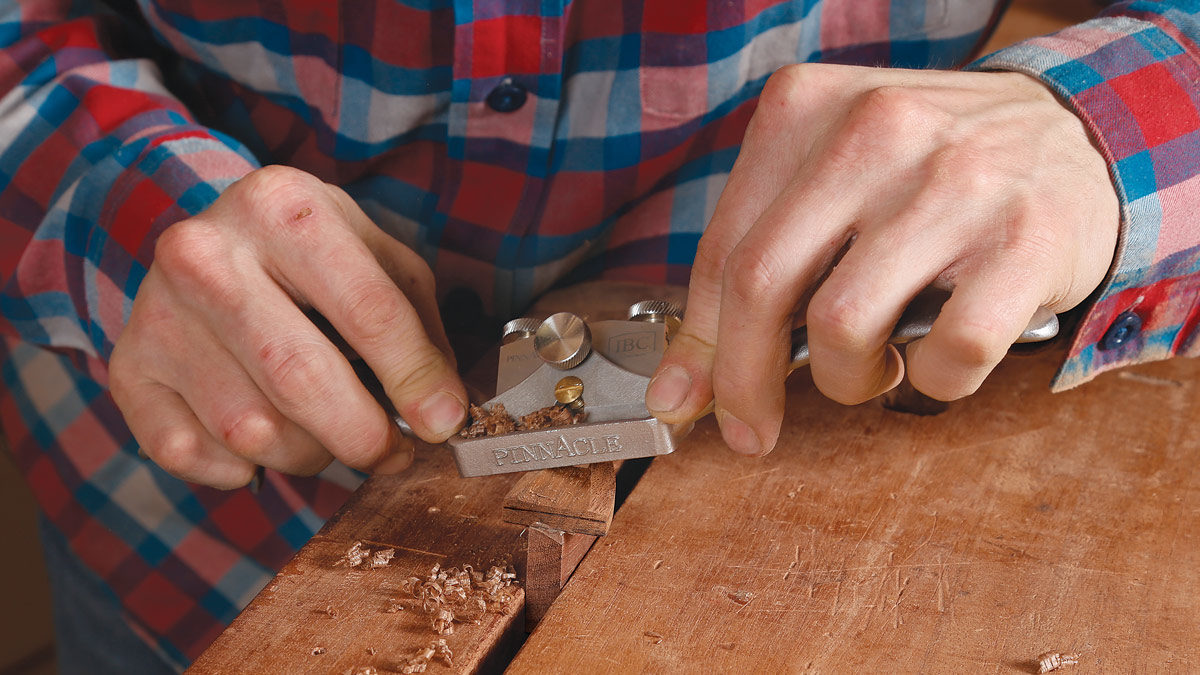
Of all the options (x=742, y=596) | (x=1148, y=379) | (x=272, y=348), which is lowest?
(x=1148, y=379)

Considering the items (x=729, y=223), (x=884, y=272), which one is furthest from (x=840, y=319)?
(x=729, y=223)

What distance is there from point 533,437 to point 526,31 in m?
0.48

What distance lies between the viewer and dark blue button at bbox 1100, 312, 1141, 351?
33.9 inches

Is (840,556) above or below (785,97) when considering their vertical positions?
below

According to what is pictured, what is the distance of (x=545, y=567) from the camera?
713 mm

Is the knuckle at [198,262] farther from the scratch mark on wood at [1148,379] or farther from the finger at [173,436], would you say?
the scratch mark on wood at [1148,379]

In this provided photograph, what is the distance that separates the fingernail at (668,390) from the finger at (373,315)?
7.1 inches

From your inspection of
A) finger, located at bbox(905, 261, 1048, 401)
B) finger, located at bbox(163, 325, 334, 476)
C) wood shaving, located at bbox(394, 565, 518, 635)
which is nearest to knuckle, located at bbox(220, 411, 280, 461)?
finger, located at bbox(163, 325, 334, 476)

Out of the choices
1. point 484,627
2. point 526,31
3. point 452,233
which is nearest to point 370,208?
point 452,233

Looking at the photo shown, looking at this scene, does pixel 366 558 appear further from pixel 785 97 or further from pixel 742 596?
pixel 785 97

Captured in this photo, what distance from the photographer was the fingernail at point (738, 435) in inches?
30.5

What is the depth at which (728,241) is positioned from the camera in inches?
29.6

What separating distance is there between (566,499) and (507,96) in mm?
509

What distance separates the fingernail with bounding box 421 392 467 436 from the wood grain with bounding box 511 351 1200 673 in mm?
172
